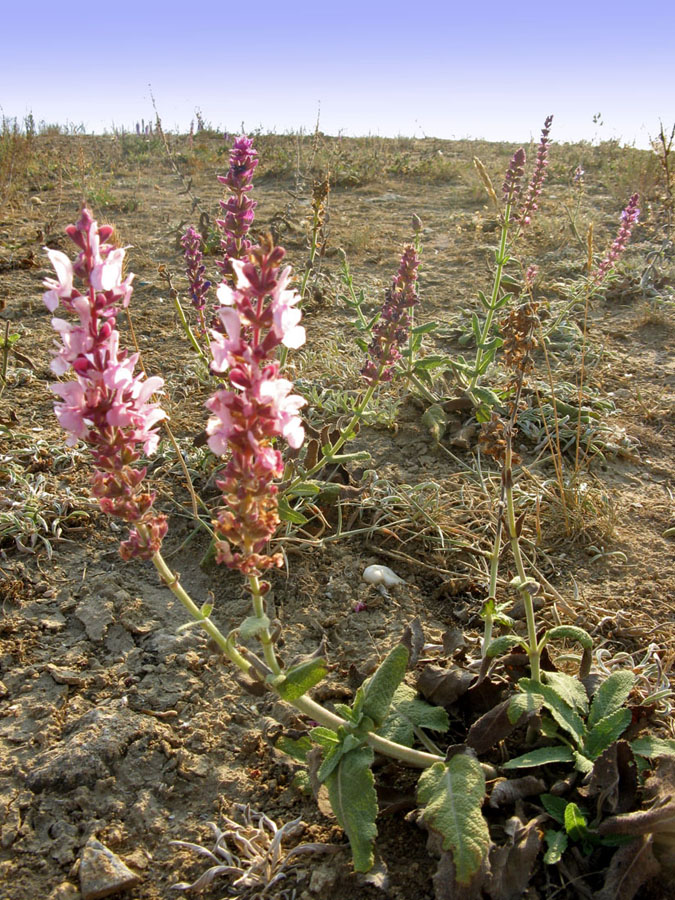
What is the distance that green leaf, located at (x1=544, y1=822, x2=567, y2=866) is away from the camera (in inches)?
69.0

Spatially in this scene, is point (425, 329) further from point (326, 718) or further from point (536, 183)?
point (326, 718)

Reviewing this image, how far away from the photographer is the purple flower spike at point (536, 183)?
4367mm

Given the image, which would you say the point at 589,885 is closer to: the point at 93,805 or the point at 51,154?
the point at 93,805

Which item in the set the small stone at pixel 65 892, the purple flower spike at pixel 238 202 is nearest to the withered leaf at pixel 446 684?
the small stone at pixel 65 892

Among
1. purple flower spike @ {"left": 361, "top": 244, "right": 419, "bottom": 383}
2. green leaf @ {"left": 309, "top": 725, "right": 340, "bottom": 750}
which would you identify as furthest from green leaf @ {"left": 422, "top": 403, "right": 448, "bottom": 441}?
green leaf @ {"left": 309, "top": 725, "right": 340, "bottom": 750}

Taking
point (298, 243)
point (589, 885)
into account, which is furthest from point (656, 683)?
point (298, 243)

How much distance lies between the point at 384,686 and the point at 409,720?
0.26 m

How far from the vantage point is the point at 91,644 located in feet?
8.42

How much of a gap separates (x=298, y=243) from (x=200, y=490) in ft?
14.9

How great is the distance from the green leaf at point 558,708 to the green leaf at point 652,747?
15 centimetres

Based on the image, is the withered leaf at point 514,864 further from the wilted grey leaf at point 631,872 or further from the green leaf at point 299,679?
the green leaf at point 299,679

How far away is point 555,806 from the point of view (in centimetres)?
188

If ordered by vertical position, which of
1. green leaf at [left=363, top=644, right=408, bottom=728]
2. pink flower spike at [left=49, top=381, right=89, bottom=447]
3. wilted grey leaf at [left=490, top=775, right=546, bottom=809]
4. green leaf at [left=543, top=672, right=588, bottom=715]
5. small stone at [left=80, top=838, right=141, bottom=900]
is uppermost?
pink flower spike at [left=49, top=381, right=89, bottom=447]

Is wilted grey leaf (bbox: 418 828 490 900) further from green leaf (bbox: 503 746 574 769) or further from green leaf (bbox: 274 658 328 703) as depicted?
green leaf (bbox: 274 658 328 703)
